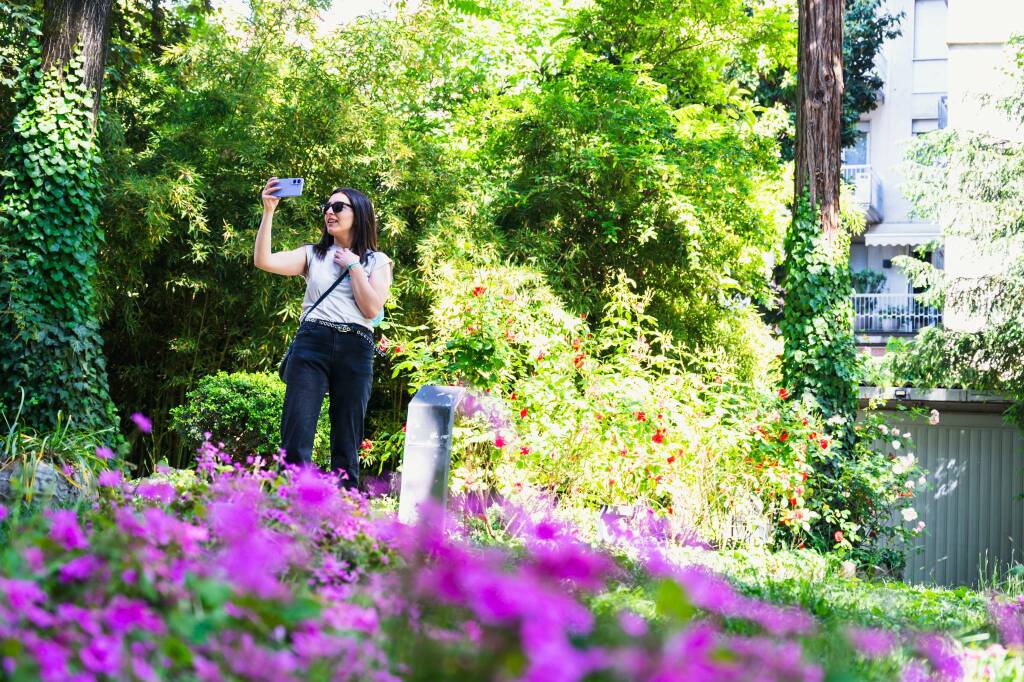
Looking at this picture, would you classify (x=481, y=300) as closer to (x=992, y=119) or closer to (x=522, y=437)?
(x=522, y=437)

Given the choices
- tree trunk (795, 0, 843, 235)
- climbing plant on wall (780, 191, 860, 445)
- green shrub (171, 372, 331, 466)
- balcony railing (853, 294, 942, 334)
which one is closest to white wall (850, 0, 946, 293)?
balcony railing (853, 294, 942, 334)

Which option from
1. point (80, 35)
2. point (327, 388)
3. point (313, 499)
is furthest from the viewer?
point (80, 35)

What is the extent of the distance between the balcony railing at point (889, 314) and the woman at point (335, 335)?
16.7 m

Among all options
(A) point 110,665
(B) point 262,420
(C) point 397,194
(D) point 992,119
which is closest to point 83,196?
(B) point 262,420

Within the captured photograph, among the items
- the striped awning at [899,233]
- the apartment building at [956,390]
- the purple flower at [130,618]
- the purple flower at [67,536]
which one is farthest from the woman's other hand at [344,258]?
the striped awning at [899,233]

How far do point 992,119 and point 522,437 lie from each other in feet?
33.4

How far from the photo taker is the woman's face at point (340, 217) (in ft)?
14.1

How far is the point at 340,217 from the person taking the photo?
4.29 m

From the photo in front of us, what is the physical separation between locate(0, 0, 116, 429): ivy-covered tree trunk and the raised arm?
138 inches

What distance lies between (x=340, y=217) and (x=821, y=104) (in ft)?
Result: 17.1

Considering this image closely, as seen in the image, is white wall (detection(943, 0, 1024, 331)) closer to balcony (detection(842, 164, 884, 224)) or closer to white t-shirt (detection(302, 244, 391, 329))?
balcony (detection(842, 164, 884, 224))

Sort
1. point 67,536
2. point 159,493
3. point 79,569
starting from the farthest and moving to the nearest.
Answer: point 159,493, point 67,536, point 79,569

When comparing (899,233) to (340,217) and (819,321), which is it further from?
(340,217)

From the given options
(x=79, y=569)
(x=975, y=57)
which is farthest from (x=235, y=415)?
(x=975, y=57)
